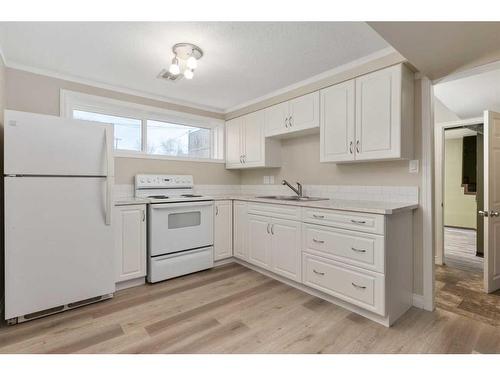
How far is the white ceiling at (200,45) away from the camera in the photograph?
192cm

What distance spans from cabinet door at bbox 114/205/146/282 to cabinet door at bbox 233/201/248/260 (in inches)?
45.2

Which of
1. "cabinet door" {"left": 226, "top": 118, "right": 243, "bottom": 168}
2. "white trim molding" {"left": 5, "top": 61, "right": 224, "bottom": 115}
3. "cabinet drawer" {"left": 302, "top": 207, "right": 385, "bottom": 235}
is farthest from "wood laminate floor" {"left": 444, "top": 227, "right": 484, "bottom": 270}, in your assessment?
"white trim molding" {"left": 5, "top": 61, "right": 224, "bottom": 115}

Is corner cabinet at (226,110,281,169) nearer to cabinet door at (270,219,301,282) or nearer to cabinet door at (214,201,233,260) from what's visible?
cabinet door at (214,201,233,260)

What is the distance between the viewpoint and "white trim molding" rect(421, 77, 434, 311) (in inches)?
85.0

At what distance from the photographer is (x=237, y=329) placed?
6.17 ft

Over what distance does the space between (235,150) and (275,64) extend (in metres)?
1.54

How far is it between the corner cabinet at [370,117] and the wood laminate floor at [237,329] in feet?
4.38

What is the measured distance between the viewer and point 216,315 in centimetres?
209

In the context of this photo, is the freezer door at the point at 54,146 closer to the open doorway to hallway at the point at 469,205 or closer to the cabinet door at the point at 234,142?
the cabinet door at the point at 234,142

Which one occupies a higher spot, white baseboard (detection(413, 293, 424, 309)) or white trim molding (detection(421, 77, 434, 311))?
white trim molding (detection(421, 77, 434, 311))

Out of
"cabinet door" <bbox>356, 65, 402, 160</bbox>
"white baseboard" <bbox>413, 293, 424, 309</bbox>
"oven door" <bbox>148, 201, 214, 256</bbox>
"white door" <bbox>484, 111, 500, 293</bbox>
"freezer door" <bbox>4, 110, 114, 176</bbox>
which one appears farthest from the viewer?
"oven door" <bbox>148, 201, 214, 256</bbox>

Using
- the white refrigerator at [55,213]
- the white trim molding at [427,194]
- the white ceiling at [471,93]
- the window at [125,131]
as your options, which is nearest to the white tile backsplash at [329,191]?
the white trim molding at [427,194]

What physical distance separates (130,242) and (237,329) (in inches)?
55.8
